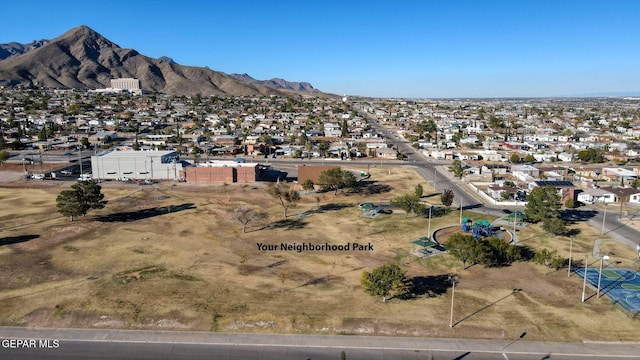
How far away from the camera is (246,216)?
170 ft

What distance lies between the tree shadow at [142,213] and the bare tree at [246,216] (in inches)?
352

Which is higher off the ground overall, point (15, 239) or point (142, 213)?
point (142, 213)

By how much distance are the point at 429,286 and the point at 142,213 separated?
3923 cm

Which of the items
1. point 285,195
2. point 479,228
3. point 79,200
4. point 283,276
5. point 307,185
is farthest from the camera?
point 307,185

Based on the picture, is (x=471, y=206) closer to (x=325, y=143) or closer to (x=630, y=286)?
(x=630, y=286)

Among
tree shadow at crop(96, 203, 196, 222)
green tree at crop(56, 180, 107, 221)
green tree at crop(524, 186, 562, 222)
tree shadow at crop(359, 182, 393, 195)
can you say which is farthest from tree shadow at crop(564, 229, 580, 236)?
green tree at crop(56, 180, 107, 221)

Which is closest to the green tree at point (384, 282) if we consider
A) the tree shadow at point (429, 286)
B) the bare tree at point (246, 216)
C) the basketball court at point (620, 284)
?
the tree shadow at point (429, 286)

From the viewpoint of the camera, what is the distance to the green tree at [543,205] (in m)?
49.6

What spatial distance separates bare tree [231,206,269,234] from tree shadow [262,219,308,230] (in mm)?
2598

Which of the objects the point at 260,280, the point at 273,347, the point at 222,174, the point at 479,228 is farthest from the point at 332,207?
the point at 273,347

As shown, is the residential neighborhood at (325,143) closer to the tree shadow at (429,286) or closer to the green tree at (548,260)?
the green tree at (548,260)

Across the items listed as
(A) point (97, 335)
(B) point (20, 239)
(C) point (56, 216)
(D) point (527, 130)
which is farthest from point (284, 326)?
(D) point (527, 130)

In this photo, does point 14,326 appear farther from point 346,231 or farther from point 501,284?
point 501,284

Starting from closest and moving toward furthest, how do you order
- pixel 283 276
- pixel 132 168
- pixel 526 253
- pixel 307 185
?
pixel 283 276, pixel 526 253, pixel 307 185, pixel 132 168
